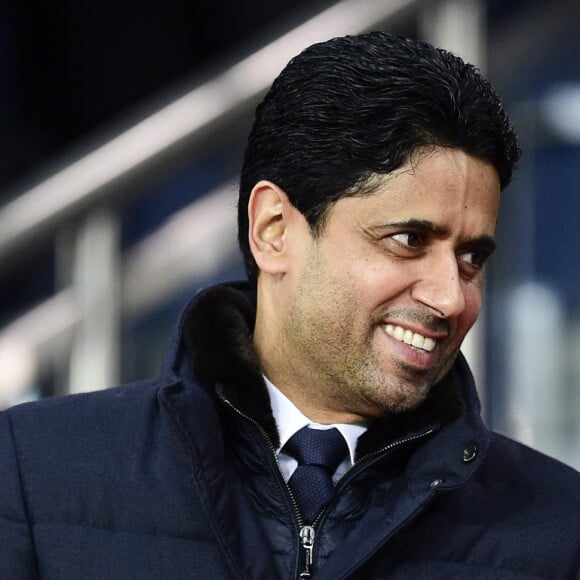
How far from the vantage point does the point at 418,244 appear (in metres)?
2.02

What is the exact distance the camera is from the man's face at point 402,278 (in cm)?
200

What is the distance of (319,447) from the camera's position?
6.76ft

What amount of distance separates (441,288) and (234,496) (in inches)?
16.5

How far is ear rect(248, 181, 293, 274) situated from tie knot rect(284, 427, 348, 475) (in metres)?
0.26

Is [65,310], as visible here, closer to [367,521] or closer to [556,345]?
[556,345]

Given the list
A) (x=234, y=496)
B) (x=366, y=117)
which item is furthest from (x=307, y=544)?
(x=366, y=117)

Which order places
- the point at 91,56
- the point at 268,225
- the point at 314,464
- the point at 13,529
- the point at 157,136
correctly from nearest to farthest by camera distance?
the point at 13,529 < the point at 314,464 < the point at 268,225 < the point at 157,136 < the point at 91,56

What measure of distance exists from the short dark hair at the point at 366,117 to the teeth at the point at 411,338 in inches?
8.0

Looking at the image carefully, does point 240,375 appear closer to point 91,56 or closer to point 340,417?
point 340,417

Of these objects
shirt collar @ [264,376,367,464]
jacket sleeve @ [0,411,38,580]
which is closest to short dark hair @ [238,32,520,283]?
shirt collar @ [264,376,367,464]

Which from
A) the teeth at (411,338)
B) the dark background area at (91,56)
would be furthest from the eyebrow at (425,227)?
the dark background area at (91,56)

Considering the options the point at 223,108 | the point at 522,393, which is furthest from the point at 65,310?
the point at 522,393

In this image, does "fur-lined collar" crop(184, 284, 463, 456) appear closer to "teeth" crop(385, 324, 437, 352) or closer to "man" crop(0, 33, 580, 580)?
"man" crop(0, 33, 580, 580)

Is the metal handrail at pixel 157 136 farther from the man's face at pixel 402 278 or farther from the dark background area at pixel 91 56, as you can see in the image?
the dark background area at pixel 91 56
